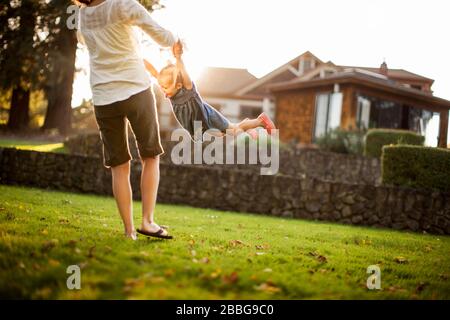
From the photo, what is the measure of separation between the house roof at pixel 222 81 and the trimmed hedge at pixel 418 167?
82.0 feet

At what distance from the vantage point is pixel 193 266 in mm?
3500

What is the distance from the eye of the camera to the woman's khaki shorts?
4.13m

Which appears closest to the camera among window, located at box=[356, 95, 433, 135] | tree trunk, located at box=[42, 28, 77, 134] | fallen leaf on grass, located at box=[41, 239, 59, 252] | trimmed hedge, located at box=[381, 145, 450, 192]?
fallen leaf on grass, located at box=[41, 239, 59, 252]

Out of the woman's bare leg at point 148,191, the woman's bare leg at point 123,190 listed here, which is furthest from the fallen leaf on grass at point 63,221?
the woman's bare leg at point 148,191

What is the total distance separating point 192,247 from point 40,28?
20.7 metres

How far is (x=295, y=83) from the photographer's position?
78.3 feet

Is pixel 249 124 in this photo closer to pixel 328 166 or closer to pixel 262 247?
pixel 262 247

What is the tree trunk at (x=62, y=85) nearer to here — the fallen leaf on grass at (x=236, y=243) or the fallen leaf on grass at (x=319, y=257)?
the fallen leaf on grass at (x=236, y=243)

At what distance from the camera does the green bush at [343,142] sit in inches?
696

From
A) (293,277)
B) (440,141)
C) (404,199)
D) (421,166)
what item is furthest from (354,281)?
(440,141)

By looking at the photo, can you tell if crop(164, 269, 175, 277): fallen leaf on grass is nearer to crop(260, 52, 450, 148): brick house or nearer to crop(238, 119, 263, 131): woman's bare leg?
crop(238, 119, 263, 131): woman's bare leg

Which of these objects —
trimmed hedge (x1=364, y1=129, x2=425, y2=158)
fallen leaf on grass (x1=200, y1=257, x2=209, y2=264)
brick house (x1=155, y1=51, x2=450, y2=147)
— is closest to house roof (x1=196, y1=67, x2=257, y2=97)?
brick house (x1=155, y1=51, x2=450, y2=147)

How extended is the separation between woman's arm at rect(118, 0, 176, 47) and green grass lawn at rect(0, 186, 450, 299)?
5.85 ft
